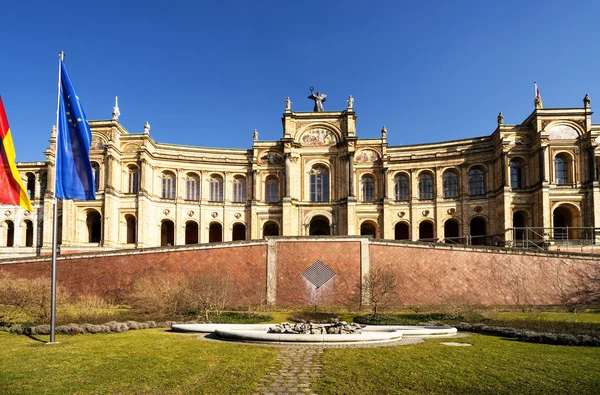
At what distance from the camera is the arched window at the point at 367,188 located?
47763 mm

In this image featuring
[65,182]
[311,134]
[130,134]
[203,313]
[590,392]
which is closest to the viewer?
[590,392]

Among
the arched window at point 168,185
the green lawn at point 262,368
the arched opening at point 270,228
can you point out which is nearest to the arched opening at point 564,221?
the arched opening at point 270,228

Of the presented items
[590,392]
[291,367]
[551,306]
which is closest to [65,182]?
[291,367]

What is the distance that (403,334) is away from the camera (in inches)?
627

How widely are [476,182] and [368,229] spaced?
1275 cm

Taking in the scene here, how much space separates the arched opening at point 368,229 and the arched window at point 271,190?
10.4 m

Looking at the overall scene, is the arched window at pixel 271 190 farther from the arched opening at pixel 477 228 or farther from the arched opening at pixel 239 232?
the arched opening at pixel 477 228

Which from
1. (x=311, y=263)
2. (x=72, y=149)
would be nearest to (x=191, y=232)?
(x=311, y=263)

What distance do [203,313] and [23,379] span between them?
45.2 feet

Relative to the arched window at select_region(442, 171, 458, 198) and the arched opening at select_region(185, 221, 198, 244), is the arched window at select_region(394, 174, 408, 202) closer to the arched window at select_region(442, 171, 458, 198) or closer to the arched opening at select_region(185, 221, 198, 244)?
the arched window at select_region(442, 171, 458, 198)

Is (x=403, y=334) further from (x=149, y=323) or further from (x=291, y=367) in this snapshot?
(x=149, y=323)

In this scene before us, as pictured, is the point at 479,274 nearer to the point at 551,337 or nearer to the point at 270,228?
the point at 551,337

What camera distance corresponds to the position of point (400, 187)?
4784 centimetres

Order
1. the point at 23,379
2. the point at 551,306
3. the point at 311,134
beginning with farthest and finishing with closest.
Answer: the point at 311,134 → the point at 551,306 → the point at 23,379
